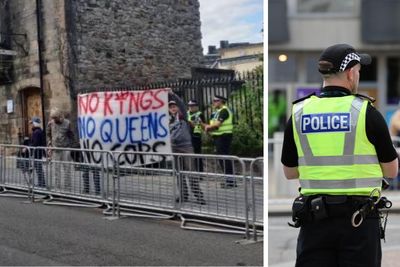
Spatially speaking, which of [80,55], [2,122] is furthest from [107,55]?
[2,122]

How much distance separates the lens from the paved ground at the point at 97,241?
2967mm

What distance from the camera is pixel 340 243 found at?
2387 mm

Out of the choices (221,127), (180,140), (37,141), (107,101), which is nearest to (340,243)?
(221,127)

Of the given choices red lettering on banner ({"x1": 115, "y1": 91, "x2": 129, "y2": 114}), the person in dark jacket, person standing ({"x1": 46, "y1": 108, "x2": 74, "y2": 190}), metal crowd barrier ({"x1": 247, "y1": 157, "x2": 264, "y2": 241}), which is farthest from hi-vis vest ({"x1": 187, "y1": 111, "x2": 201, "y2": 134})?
the person in dark jacket

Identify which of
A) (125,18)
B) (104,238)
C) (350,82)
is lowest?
(104,238)

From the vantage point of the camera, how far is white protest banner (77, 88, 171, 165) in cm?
307

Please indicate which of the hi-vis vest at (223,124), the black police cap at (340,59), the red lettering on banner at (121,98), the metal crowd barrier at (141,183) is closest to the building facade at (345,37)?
the metal crowd barrier at (141,183)

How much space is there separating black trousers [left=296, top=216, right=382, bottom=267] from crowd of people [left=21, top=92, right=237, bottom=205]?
516 millimetres

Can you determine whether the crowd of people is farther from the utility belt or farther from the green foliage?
the utility belt

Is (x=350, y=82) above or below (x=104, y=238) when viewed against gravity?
above

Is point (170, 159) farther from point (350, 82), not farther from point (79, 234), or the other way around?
point (350, 82)

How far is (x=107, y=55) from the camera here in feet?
9.93

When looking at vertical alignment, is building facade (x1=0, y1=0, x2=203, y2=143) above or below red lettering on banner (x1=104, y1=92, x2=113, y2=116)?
above

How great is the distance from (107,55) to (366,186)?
1329 mm
